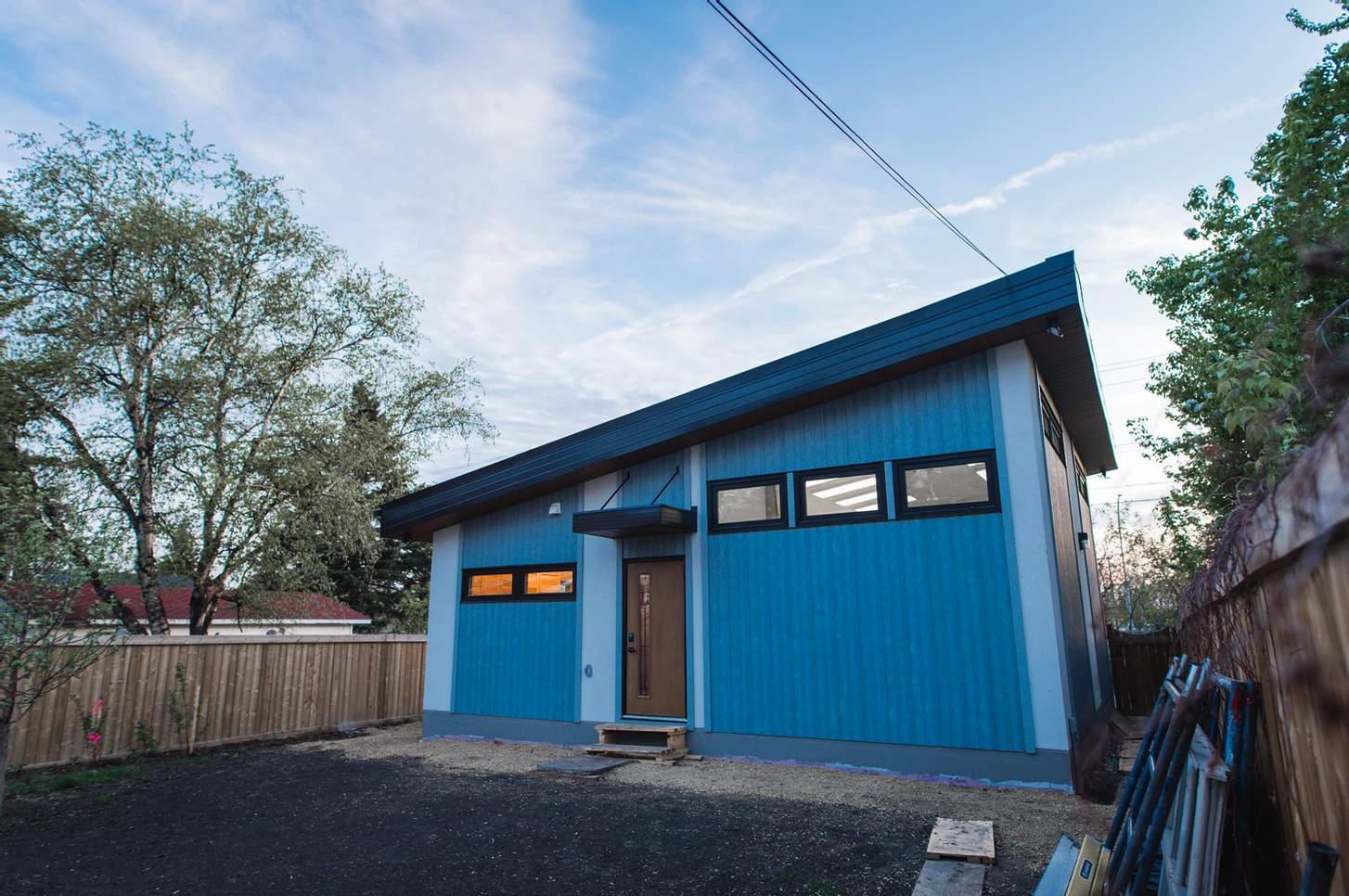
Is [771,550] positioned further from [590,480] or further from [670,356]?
[670,356]

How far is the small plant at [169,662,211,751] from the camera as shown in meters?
9.02

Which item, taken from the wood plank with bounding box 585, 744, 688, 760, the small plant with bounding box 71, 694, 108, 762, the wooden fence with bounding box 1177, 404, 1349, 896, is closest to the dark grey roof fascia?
the wood plank with bounding box 585, 744, 688, 760

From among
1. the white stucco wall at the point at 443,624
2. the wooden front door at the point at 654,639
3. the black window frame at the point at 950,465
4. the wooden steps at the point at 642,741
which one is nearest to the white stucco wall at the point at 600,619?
the wooden front door at the point at 654,639

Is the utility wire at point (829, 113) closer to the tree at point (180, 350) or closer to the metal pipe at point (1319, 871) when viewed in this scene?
the metal pipe at point (1319, 871)

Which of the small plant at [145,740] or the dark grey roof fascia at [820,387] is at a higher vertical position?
the dark grey roof fascia at [820,387]

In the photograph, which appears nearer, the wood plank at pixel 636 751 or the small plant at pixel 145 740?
the wood plank at pixel 636 751

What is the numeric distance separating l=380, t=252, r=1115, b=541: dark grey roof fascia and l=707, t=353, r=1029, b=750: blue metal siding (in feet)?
1.15

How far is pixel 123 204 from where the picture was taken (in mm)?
11500

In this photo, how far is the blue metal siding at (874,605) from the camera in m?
6.54

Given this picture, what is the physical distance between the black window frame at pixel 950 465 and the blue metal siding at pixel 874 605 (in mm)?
70

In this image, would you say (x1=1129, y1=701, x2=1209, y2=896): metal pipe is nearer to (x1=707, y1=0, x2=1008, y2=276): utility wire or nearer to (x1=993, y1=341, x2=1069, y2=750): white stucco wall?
(x1=993, y1=341, x2=1069, y2=750): white stucco wall

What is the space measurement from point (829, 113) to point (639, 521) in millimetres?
4285

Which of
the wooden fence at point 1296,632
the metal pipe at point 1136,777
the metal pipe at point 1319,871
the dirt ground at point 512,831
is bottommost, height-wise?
the dirt ground at point 512,831

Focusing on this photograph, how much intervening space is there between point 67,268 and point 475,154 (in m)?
6.29
